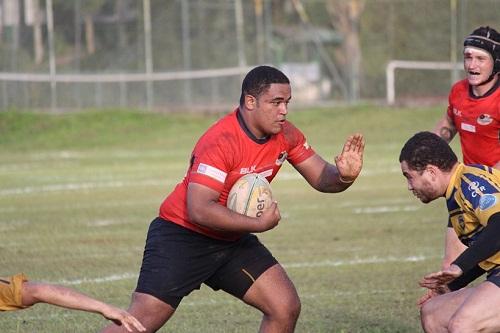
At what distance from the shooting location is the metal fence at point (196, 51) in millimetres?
29734

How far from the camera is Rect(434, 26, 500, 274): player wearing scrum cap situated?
9.05 metres

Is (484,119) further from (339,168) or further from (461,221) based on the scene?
(461,221)

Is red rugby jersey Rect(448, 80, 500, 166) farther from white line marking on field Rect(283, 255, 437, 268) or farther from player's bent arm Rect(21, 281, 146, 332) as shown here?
player's bent arm Rect(21, 281, 146, 332)

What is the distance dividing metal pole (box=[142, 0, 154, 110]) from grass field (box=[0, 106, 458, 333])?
258cm

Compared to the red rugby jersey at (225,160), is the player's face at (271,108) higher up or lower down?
higher up

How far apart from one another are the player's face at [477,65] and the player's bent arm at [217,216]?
9.29 ft

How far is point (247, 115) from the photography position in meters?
7.27

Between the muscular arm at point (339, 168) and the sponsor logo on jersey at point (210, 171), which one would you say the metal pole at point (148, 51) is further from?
the sponsor logo on jersey at point (210, 171)

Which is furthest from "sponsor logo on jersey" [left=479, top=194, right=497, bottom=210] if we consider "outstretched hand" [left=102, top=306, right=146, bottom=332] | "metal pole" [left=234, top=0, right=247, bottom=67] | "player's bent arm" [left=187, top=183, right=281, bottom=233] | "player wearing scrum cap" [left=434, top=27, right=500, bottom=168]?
"metal pole" [left=234, top=0, right=247, bottom=67]

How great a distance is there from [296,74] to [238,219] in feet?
80.7

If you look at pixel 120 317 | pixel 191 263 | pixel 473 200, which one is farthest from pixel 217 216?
pixel 473 200

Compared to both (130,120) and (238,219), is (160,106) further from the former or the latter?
(238,219)

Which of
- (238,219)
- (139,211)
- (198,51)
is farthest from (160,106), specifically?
(238,219)

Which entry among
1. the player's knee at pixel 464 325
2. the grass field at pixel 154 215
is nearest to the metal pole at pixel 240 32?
the grass field at pixel 154 215
